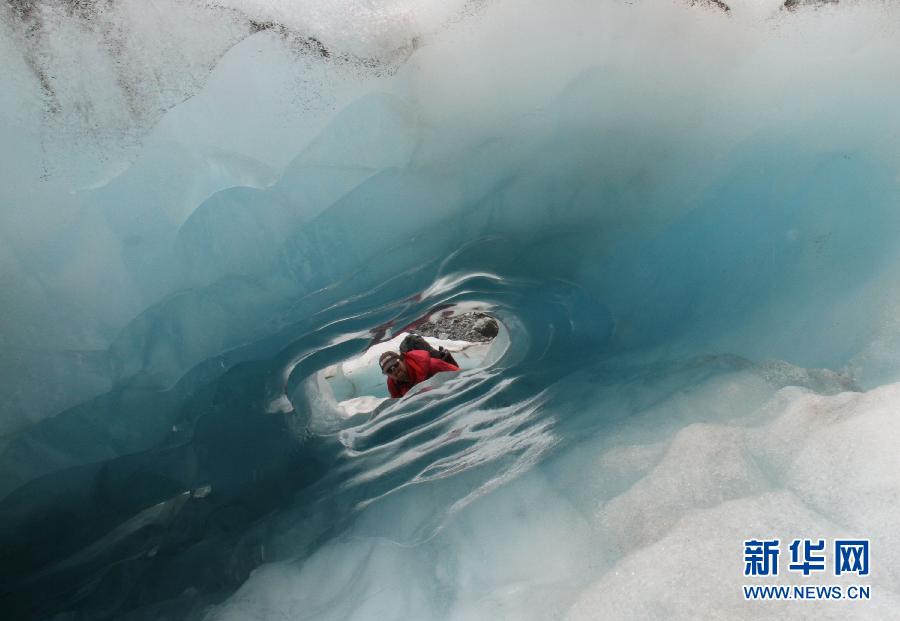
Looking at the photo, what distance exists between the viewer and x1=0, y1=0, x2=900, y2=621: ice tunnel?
3.60ft

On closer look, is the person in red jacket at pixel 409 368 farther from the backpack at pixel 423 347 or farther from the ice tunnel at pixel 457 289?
the ice tunnel at pixel 457 289

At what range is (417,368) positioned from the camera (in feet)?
5.43

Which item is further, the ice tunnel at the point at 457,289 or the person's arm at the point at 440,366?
the person's arm at the point at 440,366

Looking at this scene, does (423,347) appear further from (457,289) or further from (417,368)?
(457,289)

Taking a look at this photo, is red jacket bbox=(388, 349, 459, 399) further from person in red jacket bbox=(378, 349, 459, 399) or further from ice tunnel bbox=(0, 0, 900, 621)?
ice tunnel bbox=(0, 0, 900, 621)

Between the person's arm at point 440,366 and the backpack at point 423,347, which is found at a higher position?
the backpack at point 423,347

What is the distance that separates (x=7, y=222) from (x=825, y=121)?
4.52 feet

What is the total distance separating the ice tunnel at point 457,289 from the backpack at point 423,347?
104mm

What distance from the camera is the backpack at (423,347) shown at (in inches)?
63.2

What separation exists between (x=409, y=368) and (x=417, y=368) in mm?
19

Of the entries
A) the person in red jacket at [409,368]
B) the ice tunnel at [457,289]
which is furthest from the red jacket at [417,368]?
the ice tunnel at [457,289]

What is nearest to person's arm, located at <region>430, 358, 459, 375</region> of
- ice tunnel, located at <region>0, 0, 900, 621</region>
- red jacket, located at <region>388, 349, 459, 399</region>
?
red jacket, located at <region>388, 349, 459, 399</region>

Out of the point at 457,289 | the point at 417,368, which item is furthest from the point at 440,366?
the point at 457,289

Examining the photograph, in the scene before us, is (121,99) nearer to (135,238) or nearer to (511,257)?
(135,238)
